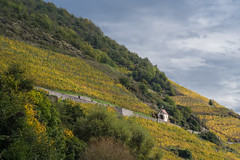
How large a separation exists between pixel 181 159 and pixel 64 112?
1936cm

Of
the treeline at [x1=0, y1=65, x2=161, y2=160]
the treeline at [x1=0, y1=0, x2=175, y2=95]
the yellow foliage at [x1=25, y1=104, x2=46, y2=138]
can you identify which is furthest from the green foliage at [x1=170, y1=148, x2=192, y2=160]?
the treeline at [x1=0, y1=0, x2=175, y2=95]

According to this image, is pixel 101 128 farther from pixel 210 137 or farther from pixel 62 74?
pixel 210 137

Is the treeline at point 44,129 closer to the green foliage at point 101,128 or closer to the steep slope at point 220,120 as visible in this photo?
the green foliage at point 101,128

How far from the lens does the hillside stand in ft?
44.3

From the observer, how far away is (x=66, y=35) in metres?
86.3

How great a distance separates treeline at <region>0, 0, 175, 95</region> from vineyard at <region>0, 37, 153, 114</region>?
29.7 feet

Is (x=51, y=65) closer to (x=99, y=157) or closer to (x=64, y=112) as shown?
(x=64, y=112)

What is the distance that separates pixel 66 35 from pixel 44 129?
2977 inches

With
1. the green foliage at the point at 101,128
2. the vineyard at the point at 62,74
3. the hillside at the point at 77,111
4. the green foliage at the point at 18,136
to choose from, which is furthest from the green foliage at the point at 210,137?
the green foliage at the point at 18,136

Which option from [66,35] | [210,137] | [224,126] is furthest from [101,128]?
[66,35]

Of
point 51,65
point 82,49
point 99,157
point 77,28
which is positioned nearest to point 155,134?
point 51,65

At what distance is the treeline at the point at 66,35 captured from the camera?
6288 cm

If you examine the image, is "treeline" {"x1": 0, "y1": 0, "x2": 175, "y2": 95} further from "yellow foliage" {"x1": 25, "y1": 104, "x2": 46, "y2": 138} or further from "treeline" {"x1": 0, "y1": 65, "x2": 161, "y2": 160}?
"yellow foliage" {"x1": 25, "y1": 104, "x2": 46, "y2": 138}

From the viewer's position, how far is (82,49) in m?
85.1
